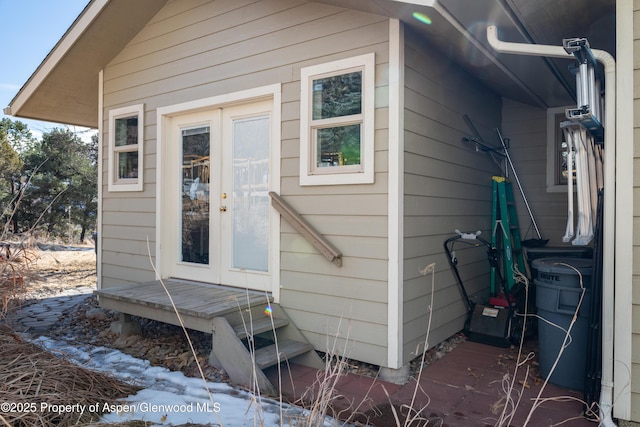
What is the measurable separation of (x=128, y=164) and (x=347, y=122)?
3.20 metres

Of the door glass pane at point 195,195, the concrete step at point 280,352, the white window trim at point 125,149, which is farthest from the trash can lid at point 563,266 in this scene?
the white window trim at point 125,149

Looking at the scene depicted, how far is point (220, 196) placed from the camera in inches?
178

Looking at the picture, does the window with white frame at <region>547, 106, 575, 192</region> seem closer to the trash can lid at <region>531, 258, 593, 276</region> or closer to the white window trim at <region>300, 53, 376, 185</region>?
the trash can lid at <region>531, 258, 593, 276</region>

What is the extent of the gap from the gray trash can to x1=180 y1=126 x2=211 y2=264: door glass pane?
3113 mm

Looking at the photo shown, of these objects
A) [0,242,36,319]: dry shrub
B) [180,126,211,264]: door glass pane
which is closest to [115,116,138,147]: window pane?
[180,126,211,264]: door glass pane

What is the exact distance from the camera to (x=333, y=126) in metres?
3.58

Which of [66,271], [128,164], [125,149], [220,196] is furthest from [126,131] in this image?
[66,271]

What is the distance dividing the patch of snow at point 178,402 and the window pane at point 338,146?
1816mm

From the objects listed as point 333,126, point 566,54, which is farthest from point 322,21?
point 566,54

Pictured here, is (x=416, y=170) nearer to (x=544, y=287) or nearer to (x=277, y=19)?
(x=544, y=287)

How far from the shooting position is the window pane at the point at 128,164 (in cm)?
532

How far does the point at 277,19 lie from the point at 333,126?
1.17m

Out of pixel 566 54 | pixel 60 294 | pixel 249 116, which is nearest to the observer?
pixel 566 54

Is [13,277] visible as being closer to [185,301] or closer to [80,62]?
[185,301]
